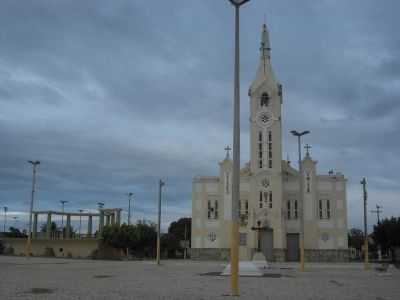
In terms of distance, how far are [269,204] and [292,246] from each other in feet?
19.3

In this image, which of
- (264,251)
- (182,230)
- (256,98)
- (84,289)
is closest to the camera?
(84,289)

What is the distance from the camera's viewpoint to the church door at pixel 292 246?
2504 inches

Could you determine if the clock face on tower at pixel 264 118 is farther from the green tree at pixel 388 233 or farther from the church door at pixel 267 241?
the green tree at pixel 388 233

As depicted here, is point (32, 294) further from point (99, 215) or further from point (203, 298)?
point (99, 215)

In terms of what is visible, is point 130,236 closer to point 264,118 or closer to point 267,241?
point 267,241

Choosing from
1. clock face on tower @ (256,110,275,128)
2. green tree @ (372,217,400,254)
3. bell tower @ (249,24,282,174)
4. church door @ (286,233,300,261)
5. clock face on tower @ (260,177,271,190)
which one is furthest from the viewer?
green tree @ (372,217,400,254)

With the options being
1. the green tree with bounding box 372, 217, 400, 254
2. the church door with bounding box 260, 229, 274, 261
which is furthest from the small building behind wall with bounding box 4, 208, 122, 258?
the green tree with bounding box 372, 217, 400, 254

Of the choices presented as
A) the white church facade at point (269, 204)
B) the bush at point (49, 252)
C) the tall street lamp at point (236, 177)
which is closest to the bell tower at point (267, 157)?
the white church facade at point (269, 204)

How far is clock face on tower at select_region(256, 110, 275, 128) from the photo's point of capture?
65.5 meters

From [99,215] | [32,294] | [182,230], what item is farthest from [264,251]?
[32,294]

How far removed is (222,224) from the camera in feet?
215

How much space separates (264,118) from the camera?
216 feet

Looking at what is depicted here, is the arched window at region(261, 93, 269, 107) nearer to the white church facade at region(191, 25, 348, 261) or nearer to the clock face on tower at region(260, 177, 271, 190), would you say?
the white church facade at region(191, 25, 348, 261)

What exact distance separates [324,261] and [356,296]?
4732cm
